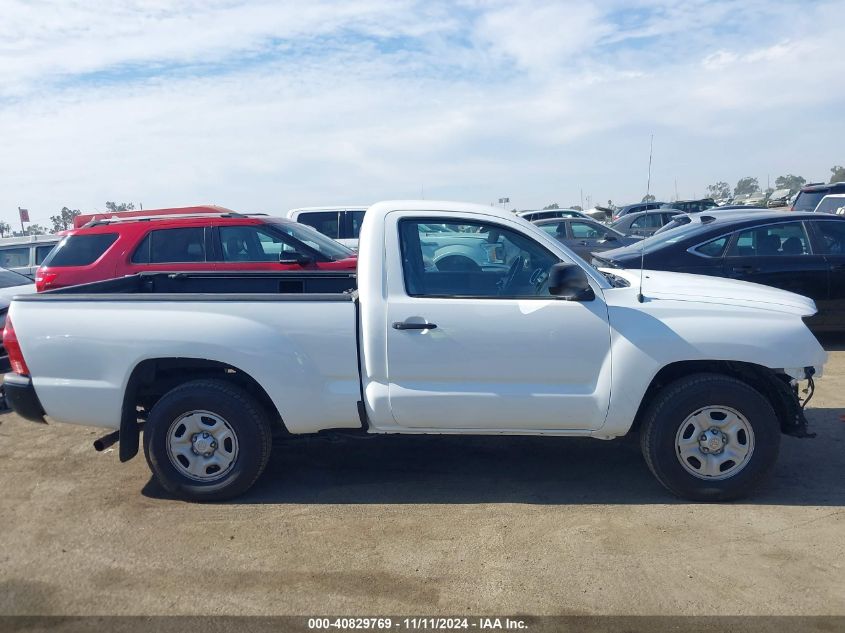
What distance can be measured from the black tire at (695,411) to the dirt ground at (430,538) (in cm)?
12

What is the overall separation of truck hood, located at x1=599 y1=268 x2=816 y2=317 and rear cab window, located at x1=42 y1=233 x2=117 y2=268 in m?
6.67

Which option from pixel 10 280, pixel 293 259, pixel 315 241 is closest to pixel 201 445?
pixel 293 259

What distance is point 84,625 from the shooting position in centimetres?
337

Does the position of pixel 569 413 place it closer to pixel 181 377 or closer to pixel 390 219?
pixel 390 219

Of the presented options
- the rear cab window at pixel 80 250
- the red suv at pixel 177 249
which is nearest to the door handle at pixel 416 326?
the red suv at pixel 177 249

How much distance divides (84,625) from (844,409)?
5.70 metres

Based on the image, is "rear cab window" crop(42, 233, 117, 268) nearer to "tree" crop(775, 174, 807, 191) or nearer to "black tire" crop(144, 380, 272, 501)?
"black tire" crop(144, 380, 272, 501)

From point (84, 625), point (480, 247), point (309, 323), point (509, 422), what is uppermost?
point (480, 247)

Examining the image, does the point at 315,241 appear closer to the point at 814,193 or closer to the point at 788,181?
the point at 814,193

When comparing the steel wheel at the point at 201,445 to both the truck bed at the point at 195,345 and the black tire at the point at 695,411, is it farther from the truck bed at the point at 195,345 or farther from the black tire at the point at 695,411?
the black tire at the point at 695,411

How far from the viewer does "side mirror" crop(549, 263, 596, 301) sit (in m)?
4.20

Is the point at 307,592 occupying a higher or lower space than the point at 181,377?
lower

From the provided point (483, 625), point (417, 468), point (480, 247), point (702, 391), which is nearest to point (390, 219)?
point (480, 247)

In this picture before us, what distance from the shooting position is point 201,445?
4582 mm
